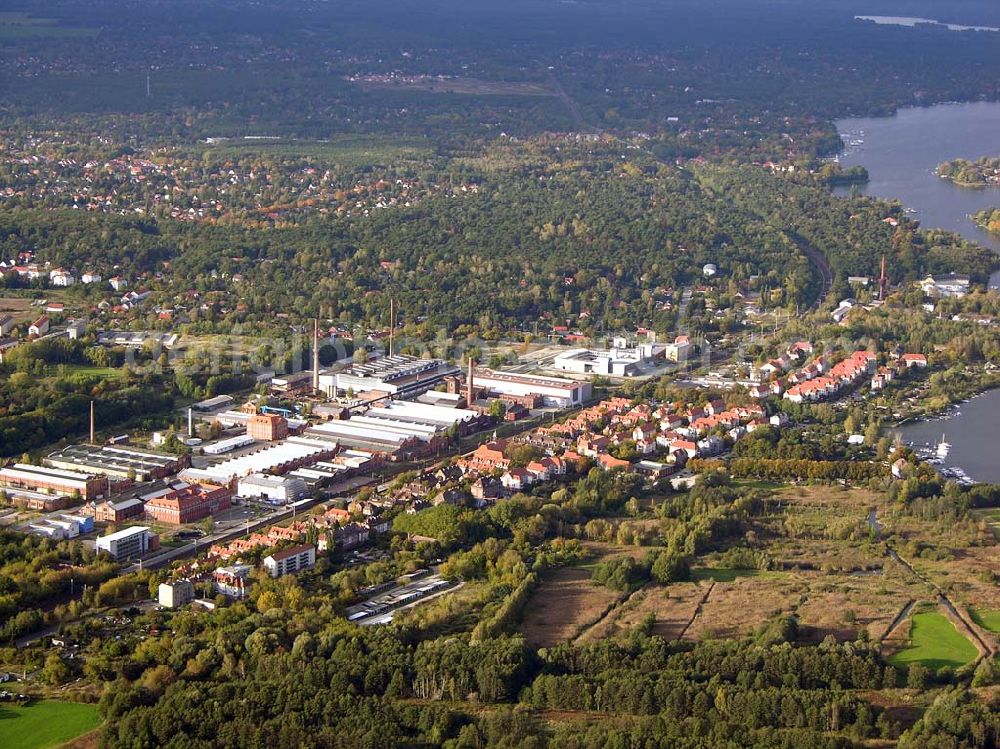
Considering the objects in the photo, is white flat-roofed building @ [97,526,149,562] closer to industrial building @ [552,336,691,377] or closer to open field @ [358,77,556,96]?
industrial building @ [552,336,691,377]

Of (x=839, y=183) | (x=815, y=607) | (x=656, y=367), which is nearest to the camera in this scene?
(x=815, y=607)

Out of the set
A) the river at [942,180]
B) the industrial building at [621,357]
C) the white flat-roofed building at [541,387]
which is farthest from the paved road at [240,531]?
the river at [942,180]

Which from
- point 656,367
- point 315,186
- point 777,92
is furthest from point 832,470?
point 777,92

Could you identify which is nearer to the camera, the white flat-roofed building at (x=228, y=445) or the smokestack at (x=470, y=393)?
the white flat-roofed building at (x=228, y=445)

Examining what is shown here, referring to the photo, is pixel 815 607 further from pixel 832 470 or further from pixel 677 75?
pixel 677 75

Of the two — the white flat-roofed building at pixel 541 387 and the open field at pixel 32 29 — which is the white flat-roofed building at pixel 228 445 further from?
the open field at pixel 32 29

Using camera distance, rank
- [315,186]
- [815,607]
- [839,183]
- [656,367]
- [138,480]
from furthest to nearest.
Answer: [839,183]
[315,186]
[656,367]
[138,480]
[815,607]

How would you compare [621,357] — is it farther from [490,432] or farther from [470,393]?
[490,432]

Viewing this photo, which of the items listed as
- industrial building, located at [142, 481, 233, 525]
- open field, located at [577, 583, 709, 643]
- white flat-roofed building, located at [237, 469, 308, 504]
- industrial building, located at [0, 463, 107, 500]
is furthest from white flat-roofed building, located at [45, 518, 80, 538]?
open field, located at [577, 583, 709, 643]
